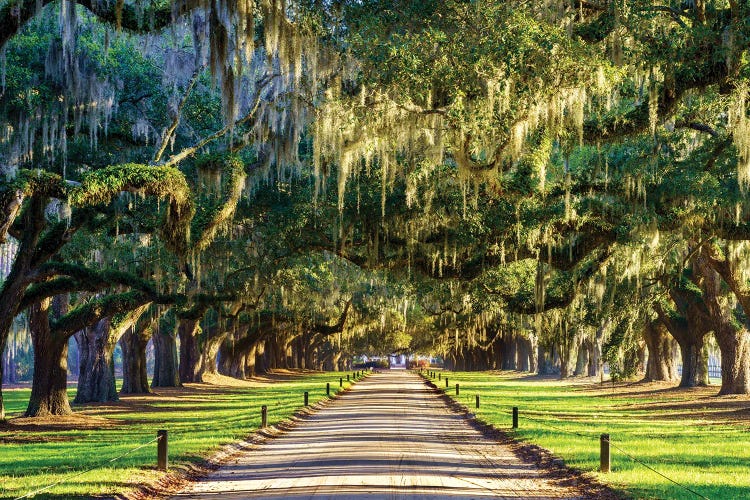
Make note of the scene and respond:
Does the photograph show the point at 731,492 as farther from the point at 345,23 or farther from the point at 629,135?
the point at 345,23

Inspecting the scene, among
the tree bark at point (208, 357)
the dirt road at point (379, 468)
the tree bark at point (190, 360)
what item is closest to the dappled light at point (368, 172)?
the dirt road at point (379, 468)

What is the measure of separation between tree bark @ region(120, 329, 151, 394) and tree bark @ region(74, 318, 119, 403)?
7300 millimetres

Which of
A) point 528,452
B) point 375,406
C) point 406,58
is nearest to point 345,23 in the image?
point 406,58

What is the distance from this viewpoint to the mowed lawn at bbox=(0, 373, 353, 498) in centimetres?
1333

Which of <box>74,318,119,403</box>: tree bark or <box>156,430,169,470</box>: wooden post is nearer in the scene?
<box>156,430,169,470</box>: wooden post

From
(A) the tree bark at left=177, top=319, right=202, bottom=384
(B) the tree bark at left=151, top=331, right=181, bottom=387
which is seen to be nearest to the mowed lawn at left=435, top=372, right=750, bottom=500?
(B) the tree bark at left=151, top=331, right=181, bottom=387

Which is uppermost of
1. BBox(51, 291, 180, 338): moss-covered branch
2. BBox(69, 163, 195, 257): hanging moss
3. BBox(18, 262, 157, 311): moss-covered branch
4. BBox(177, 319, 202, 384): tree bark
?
BBox(69, 163, 195, 257): hanging moss

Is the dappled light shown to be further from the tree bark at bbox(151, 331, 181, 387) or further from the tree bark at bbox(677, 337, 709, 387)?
the tree bark at bbox(151, 331, 181, 387)

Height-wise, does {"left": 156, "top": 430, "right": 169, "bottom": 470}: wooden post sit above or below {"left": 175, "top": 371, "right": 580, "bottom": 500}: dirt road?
above

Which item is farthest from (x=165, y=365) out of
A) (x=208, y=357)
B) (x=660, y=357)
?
(x=660, y=357)

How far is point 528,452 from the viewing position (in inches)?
720

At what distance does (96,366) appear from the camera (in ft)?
118

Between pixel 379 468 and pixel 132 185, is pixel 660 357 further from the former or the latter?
pixel 132 185

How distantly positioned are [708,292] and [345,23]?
20.5 meters
